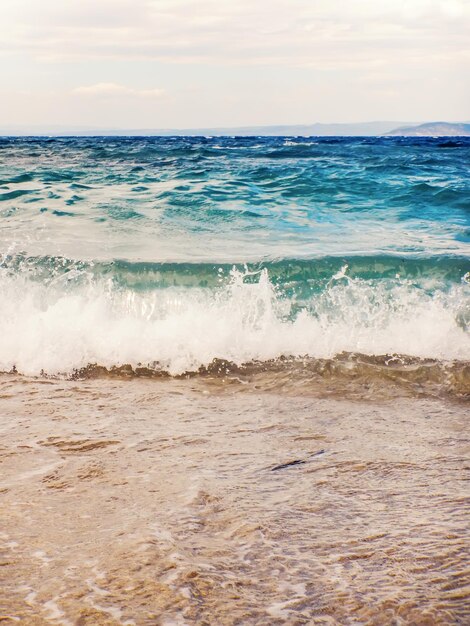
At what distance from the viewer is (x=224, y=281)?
5895 mm

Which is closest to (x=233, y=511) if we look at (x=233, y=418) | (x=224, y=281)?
(x=233, y=418)

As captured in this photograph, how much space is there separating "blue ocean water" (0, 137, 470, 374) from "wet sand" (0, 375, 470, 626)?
1.00 metres

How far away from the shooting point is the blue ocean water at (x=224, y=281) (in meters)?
4.92

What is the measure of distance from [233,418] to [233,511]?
48.5 inches

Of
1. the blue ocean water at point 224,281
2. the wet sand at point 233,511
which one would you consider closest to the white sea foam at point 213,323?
the blue ocean water at point 224,281

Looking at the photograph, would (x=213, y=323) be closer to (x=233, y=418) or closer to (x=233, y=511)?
(x=233, y=418)

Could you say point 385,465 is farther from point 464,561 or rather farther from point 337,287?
point 337,287

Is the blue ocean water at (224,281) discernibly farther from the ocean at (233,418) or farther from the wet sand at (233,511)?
the wet sand at (233,511)

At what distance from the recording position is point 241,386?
4320mm

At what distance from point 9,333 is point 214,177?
8.96 m

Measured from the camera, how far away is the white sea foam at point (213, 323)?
484 centimetres

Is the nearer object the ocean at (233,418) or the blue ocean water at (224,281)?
the ocean at (233,418)

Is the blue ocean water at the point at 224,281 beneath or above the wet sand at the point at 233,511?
above

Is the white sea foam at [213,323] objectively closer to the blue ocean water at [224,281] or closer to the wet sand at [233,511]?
the blue ocean water at [224,281]
